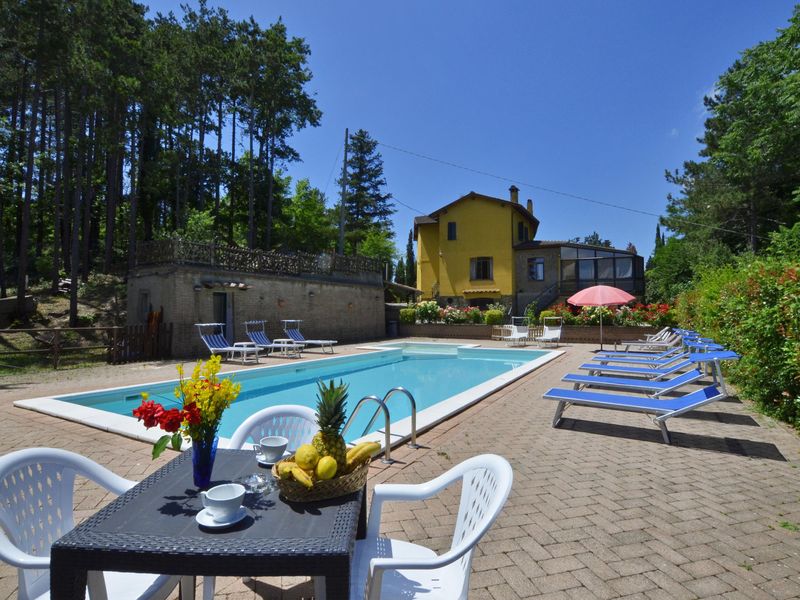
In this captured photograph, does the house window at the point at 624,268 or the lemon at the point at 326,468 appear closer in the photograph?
the lemon at the point at 326,468

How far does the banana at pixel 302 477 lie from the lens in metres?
1.67

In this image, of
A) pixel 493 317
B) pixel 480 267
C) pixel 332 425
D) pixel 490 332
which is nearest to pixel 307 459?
pixel 332 425

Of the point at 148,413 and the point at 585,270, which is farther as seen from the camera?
the point at 585,270

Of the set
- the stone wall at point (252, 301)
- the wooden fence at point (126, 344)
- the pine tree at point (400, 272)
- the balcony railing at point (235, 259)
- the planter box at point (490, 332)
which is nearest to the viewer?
the wooden fence at point (126, 344)

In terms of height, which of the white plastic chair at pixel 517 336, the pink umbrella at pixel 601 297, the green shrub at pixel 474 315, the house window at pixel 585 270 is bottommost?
the white plastic chair at pixel 517 336

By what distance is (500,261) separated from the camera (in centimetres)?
2866

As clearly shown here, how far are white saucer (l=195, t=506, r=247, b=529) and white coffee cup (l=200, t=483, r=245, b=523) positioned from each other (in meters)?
0.01

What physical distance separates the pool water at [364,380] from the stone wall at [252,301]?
14.2 feet

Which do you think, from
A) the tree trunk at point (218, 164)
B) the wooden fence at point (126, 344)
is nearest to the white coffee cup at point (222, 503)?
the wooden fence at point (126, 344)

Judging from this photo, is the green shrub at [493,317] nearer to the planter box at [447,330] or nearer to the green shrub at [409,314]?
the planter box at [447,330]

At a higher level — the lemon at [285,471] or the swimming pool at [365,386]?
the lemon at [285,471]

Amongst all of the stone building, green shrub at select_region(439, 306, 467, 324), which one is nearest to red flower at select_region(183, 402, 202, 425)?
the stone building

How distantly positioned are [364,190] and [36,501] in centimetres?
4206

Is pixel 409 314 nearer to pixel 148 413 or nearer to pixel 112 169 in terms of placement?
pixel 112 169
